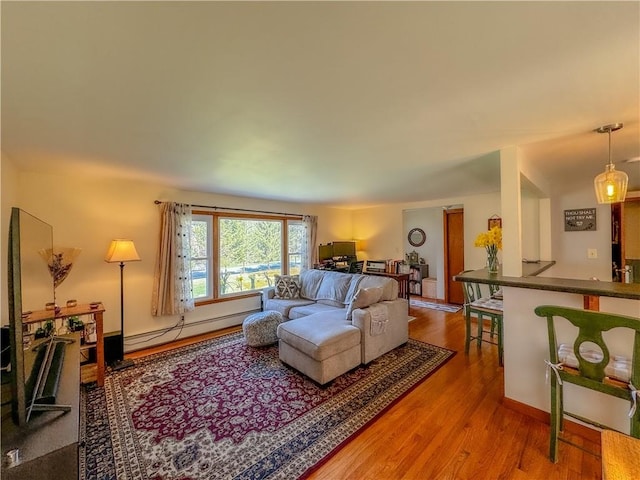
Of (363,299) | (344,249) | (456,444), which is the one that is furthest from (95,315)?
(344,249)

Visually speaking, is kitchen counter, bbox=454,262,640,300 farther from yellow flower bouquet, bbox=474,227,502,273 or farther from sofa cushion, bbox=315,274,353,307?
sofa cushion, bbox=315,274,353,307

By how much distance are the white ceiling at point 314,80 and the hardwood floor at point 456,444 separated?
7.19ft

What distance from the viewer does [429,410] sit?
83.6 inches

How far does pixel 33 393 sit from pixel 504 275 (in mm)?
3241

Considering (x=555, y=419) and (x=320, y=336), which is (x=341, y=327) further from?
(x=555, y=419)

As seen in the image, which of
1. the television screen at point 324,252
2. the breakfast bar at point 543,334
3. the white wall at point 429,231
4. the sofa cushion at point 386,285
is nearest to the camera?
the breakfast bar at point 543,334

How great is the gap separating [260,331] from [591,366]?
9.99 feet

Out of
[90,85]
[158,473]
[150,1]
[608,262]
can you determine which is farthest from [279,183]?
[608,262]

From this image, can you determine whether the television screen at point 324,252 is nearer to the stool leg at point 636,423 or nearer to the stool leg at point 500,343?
the stool leg at point 500,343

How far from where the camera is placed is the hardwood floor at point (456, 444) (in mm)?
1551

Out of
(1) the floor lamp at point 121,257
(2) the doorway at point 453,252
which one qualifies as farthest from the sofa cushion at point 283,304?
(2) the doorway at point 453,252

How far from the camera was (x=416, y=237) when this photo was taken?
22.6 ft

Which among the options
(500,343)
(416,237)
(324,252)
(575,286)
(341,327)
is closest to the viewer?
(575,286)

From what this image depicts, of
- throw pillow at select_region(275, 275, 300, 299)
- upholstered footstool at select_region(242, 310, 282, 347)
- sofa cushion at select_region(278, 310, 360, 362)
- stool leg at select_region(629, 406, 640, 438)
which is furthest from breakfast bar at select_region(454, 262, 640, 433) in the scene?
throw pillow at select_region(275, 275, 300, 299)
